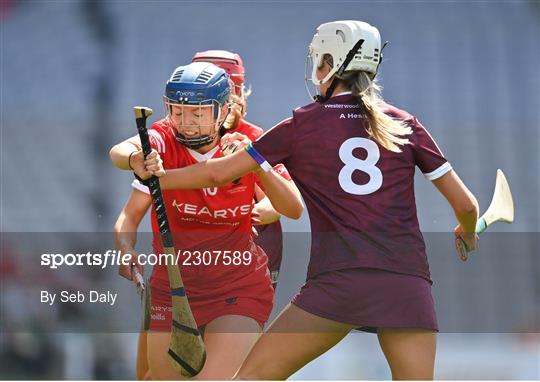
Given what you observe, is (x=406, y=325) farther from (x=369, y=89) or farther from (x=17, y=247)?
(x=17, y=247)

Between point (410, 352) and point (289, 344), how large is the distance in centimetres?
39

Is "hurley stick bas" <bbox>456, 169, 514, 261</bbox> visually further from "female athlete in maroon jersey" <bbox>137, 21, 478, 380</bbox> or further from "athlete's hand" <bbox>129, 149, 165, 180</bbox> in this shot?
"athlete's hand" <bbox>129, 149, 165, 180</bbox>

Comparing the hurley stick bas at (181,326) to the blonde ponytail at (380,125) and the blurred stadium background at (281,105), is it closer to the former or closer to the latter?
the blonde ponytail at (380,125)

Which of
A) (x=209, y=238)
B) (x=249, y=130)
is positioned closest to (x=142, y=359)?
(x=209, y=238)

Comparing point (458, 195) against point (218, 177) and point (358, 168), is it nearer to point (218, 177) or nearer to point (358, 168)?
point (358, 168)

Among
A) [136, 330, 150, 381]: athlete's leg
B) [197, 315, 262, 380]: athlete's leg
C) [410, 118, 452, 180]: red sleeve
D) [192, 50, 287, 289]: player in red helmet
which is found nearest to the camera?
[410, 118, 452, 180]: red sleeve

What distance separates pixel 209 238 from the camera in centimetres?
436

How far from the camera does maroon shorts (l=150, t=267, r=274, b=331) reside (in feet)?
14.1

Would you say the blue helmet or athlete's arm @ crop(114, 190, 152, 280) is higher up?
the blue helmet

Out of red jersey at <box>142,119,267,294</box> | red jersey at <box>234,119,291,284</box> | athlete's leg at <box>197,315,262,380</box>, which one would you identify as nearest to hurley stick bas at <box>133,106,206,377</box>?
athlete's leg at <box>197,315,262,380</box>

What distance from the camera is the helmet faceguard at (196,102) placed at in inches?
161

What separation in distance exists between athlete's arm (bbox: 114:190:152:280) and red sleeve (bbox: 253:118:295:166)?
3.00 feet

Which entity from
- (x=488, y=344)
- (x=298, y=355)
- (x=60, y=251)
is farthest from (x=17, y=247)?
(x=298, y=355)

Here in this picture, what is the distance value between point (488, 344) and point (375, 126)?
2751mm
